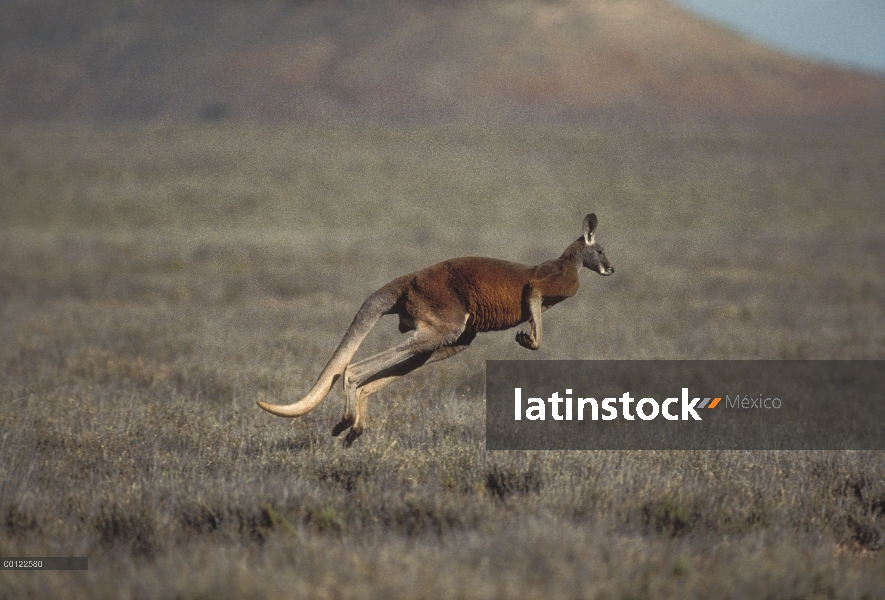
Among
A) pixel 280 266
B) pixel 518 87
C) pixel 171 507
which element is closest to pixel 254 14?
pixel 518 87

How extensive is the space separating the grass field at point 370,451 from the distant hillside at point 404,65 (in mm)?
62694

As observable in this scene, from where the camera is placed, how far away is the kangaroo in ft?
19.5

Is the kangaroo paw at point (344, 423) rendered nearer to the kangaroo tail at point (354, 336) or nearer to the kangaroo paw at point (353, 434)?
the kangaroo paw at point (353, 434)

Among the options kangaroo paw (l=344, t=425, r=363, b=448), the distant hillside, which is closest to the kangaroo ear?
kangaroo paw (l=344, t=425, r=363, b=448)

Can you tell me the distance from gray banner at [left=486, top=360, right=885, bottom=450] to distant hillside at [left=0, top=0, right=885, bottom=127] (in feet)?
246

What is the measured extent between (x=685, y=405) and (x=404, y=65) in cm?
9893

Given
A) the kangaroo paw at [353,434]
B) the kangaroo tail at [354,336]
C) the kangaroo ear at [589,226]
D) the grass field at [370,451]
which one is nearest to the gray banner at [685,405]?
the grass field at [370,451]

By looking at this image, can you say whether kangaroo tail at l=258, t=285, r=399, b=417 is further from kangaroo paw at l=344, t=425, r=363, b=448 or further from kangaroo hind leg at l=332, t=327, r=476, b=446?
kangaroo paw at l=344, t=425, r=363, b=448

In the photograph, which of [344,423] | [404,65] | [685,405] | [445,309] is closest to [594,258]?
[445,309]

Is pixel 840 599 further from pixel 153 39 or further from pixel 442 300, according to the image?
pixel 153 39

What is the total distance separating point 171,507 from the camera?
17.3ft

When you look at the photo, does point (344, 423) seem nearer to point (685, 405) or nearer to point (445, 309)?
point (445, 309)

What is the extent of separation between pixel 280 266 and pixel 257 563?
60.0 feet

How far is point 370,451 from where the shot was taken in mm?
6574
